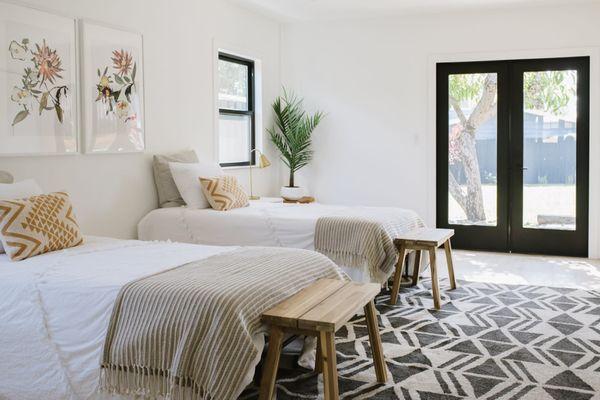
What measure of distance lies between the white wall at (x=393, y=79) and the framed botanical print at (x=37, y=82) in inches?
132

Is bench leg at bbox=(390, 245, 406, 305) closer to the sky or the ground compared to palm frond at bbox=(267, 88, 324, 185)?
closer to the ground

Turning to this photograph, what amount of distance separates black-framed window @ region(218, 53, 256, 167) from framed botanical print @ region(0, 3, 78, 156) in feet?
7.00

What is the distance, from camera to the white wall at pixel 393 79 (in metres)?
6.16

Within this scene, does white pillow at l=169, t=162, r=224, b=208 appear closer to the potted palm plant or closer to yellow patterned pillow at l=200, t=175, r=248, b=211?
yellow patterned pillow at l=200, t=175, r=248, b=211

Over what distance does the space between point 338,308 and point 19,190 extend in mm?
1949

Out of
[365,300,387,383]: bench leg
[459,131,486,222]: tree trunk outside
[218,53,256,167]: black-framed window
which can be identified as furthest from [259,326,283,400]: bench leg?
[459,131,486,222]: tree trunk outside

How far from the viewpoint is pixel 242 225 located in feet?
15.0

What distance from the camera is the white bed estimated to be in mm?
4414

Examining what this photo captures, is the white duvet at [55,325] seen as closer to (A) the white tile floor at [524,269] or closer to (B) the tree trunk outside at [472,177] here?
(A) the white tile floor at [524,269]

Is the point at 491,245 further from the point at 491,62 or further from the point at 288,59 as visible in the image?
the point at 288,59

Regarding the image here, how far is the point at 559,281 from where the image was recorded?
200 inches

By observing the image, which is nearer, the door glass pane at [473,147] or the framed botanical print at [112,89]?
the framed botanical print at [112,89]

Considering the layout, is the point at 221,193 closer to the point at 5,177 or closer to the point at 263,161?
the point at 263,161

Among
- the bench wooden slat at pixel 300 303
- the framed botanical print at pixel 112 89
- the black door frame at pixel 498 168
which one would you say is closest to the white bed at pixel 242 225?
the framed botanical print at pixel 112 89
